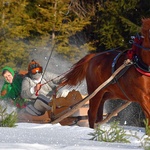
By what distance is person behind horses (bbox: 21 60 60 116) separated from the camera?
10.4 metres

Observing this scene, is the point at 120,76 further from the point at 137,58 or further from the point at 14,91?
the point at 14,91

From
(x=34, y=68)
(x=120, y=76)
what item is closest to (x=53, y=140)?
(x=120, y=76)

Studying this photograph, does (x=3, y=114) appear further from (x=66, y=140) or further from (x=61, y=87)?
(x=61, y=87)

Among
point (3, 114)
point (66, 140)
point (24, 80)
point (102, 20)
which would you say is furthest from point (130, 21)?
point (66, 140)

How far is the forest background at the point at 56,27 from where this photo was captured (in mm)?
18109

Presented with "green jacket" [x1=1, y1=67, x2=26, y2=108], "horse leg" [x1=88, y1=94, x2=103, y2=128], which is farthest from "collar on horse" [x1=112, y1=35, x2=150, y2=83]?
"green jacket" [x1=1, y1=67, x2=26, y2=108]

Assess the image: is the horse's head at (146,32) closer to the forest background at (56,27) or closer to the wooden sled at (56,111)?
the wooden sled at (56,111)

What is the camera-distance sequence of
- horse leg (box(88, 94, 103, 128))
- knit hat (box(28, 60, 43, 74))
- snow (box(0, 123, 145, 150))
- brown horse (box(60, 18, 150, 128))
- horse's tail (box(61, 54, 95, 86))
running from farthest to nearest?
knit hat (box(28, 60, 43, 74)), horse's tail (box(61, 54, 95, 86)), horse leg (box(88, 94, 103, 128)), brown horse (box(60, 18, 150, 128)), snow (box(0, 123, 145, 150))

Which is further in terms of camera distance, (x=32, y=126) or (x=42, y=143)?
(x=32, y=126)

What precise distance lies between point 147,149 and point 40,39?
13966 mm

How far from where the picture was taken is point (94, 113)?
396 inches

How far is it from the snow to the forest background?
1121 cm

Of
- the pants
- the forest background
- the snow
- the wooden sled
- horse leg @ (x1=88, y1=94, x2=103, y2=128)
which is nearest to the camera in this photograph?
the snow

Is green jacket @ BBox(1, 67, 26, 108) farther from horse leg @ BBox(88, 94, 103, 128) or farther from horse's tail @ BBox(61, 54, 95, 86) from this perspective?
horse leg @ BBox(88, 94, 103, 128)
